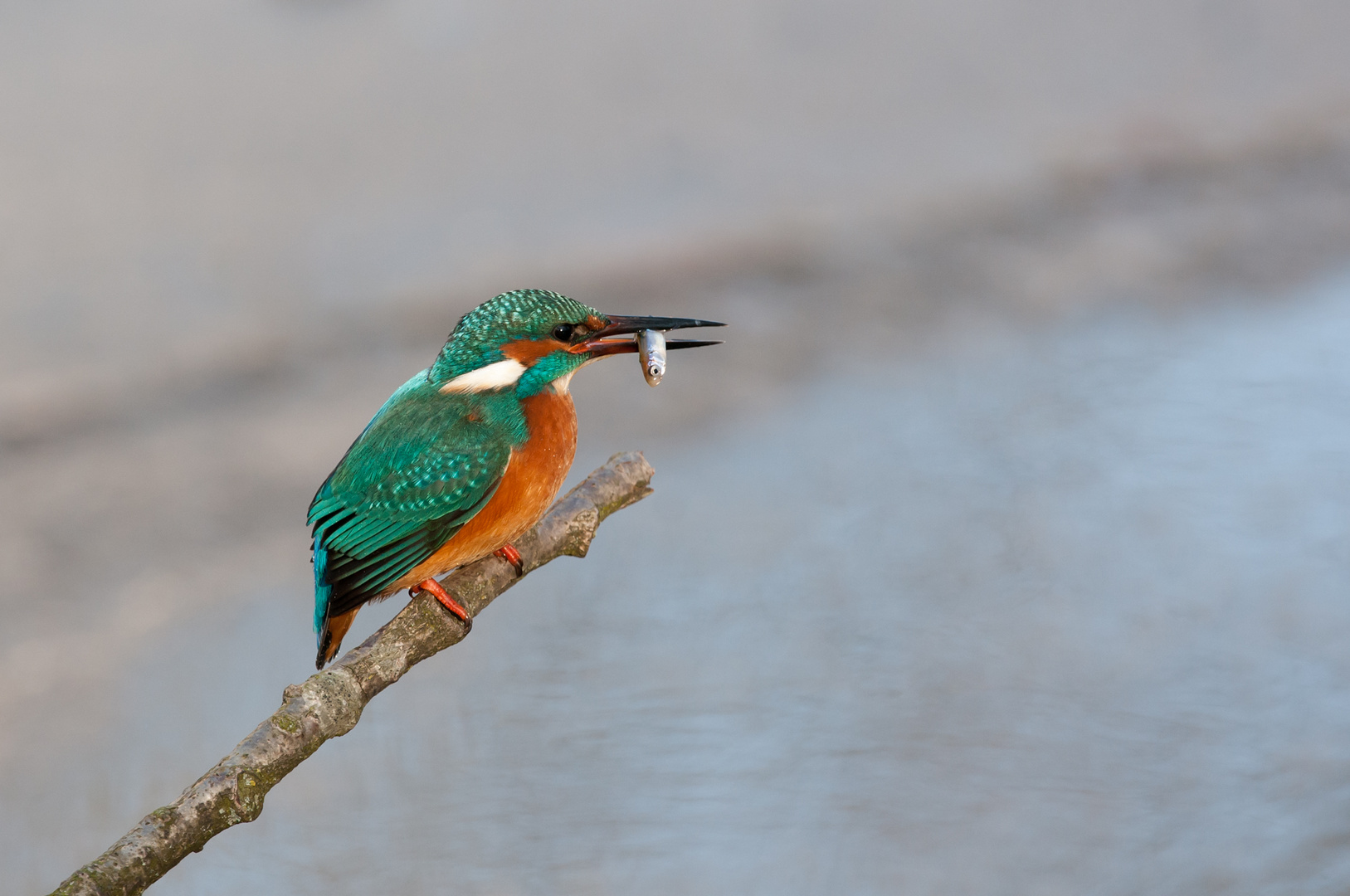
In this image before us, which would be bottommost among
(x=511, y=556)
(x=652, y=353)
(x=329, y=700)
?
(x=329, y=700)

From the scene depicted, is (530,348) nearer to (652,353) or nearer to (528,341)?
(528,341)

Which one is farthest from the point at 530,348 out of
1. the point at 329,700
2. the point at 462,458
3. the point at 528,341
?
the point at 329,700

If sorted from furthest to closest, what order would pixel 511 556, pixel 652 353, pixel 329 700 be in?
pixel 511 556 < pixel 652 353 < pixel 329 700

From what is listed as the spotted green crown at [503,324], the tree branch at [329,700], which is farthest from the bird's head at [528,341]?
the tree branch at [329,700]

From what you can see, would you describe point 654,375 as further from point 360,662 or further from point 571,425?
point 360,662

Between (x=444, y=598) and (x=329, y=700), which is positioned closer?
(x=329, y=700)

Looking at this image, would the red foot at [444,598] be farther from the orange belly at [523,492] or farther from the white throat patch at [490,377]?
the white throat patch at [490,377]

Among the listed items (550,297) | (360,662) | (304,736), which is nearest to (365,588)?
(360,662)

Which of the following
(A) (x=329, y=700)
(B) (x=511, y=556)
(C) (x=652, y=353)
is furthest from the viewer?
(B) (x=511, y=556)
